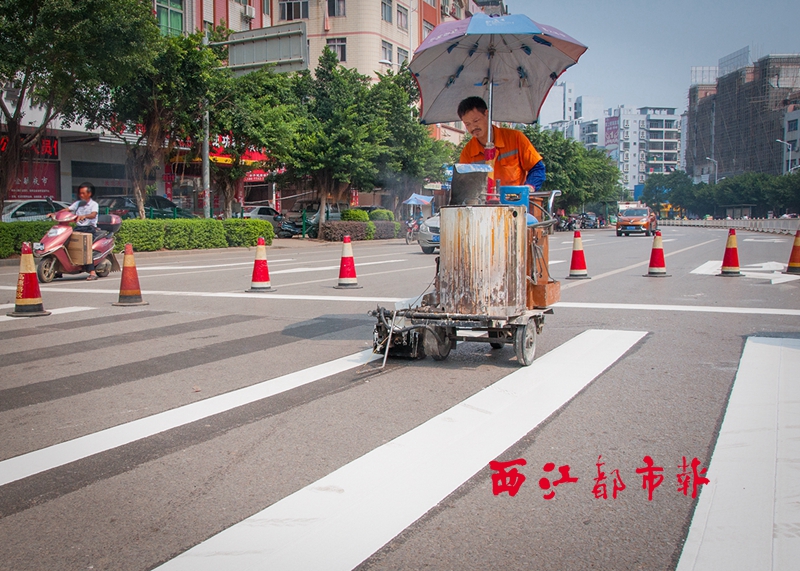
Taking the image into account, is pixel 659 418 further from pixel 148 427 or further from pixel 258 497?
pixel 148 427

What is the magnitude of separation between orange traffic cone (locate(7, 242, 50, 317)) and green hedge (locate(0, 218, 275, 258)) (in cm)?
1050

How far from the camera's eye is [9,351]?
650 centimetres

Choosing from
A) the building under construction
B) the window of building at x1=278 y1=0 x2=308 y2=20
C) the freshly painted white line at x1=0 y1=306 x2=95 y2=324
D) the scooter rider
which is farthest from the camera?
the building under construction

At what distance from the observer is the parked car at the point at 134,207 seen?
86.2 ft

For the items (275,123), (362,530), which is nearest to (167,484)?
(362,530)

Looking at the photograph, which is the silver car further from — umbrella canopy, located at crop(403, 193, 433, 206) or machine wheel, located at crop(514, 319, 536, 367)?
umbrella canopy, located at crop(403, 193, 433, 206)

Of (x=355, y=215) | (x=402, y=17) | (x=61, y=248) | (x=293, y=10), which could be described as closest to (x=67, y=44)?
(x=61, y=248)

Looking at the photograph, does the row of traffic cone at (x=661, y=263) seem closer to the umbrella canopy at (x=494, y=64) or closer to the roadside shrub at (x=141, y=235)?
the umbrella canopy at (x=494, y=64)

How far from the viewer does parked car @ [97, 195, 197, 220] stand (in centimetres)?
2627

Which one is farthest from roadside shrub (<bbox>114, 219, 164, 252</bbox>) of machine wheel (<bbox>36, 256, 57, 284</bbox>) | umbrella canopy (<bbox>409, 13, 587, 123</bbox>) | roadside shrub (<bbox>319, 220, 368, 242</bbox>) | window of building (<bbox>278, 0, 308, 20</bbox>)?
window of building (<bbox>278, 0, 308, 20</bbox>)

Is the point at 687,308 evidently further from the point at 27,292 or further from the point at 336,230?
the point at 336,230

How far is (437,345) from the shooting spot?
5.80 metres

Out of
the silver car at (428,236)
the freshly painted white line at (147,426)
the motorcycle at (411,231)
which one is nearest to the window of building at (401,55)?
the motorcycle at (411,231)

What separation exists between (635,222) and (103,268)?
34.9 metres
